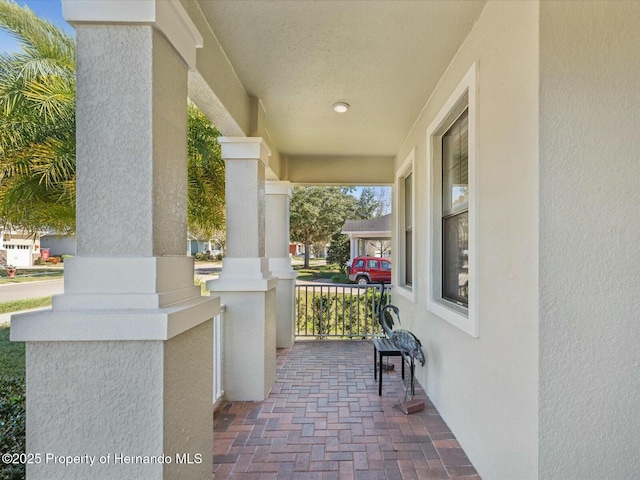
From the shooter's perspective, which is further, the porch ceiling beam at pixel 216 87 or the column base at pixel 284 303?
the column base at pixel 284 303

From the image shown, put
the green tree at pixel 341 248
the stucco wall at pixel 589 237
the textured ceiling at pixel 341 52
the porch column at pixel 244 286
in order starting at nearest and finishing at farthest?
the stucco wall at pixel 589 237
the textured ceiling at pixel 341 52
the porch column at pixel 244 286
the green tree at pixel 341 248

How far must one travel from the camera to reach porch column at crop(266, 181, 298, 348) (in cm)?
519

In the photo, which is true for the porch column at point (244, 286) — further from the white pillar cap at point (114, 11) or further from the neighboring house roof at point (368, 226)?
the neighboring house roof at point (368, 226)

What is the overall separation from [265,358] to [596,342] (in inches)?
102

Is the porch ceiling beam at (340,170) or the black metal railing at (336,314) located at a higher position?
the porch ceiling beam at (340,170)

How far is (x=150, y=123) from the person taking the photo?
1.53 meters

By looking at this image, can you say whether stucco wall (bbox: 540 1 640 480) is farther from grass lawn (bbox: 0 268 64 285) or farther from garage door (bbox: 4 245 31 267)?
garage door (bbox: 4 245 31 267)

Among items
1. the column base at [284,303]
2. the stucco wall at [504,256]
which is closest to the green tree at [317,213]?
the column base at [284,303]

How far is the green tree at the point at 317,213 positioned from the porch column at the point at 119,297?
16.6 meters

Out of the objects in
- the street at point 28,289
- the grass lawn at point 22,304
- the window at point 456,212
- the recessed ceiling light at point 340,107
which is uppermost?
the recessed ceiling light at point 340,107

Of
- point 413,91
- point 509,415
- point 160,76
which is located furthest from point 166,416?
point 413,91

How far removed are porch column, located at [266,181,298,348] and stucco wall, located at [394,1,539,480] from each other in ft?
10.0

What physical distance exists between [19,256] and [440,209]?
1131 cm

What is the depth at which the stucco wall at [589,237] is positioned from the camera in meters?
1.52
